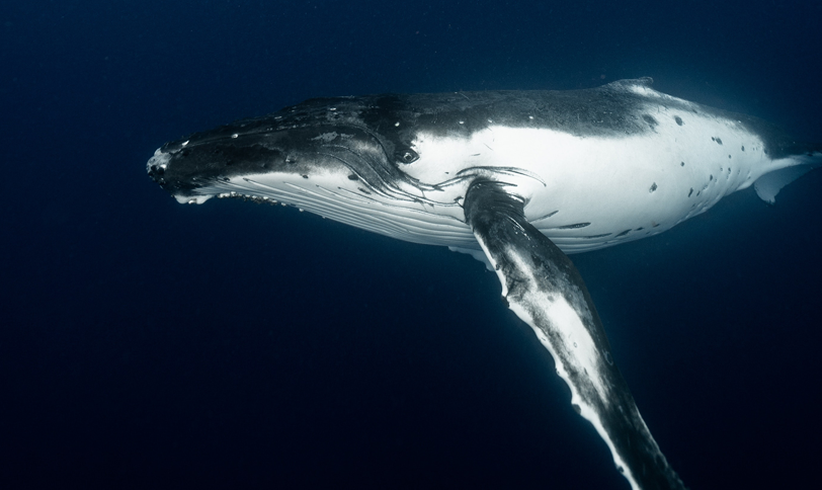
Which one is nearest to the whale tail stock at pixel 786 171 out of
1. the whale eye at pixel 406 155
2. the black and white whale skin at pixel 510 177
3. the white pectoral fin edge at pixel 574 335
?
the black and white whale skin at pixel 510 177

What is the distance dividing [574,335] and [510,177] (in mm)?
1861

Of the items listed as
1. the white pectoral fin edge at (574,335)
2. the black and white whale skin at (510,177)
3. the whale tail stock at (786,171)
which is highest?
the whale tail stock at (786,171)

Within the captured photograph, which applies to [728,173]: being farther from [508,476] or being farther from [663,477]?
[508,476]

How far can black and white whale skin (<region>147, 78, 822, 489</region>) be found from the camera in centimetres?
257

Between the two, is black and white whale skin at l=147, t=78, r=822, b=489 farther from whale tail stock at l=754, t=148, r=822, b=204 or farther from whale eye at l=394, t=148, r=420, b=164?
whale tail stock at l=754, t=148, r=822, b=204

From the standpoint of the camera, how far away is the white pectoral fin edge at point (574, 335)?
7.52 feet

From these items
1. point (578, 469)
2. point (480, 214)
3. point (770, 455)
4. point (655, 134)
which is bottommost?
point (770, 455)

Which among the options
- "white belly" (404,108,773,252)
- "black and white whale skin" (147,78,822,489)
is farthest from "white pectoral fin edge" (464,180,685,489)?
"white belly" (404,108,773,252)

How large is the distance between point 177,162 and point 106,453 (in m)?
10.7

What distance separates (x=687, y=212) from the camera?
19.5 ft

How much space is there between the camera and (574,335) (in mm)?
2561

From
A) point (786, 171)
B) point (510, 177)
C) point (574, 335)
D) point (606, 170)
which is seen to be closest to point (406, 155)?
point (510, 177)

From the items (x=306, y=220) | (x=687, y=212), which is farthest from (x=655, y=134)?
(x=306, y=220)

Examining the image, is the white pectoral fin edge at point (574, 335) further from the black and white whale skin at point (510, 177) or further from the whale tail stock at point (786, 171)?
the whale tail stock at point (786, 171)
